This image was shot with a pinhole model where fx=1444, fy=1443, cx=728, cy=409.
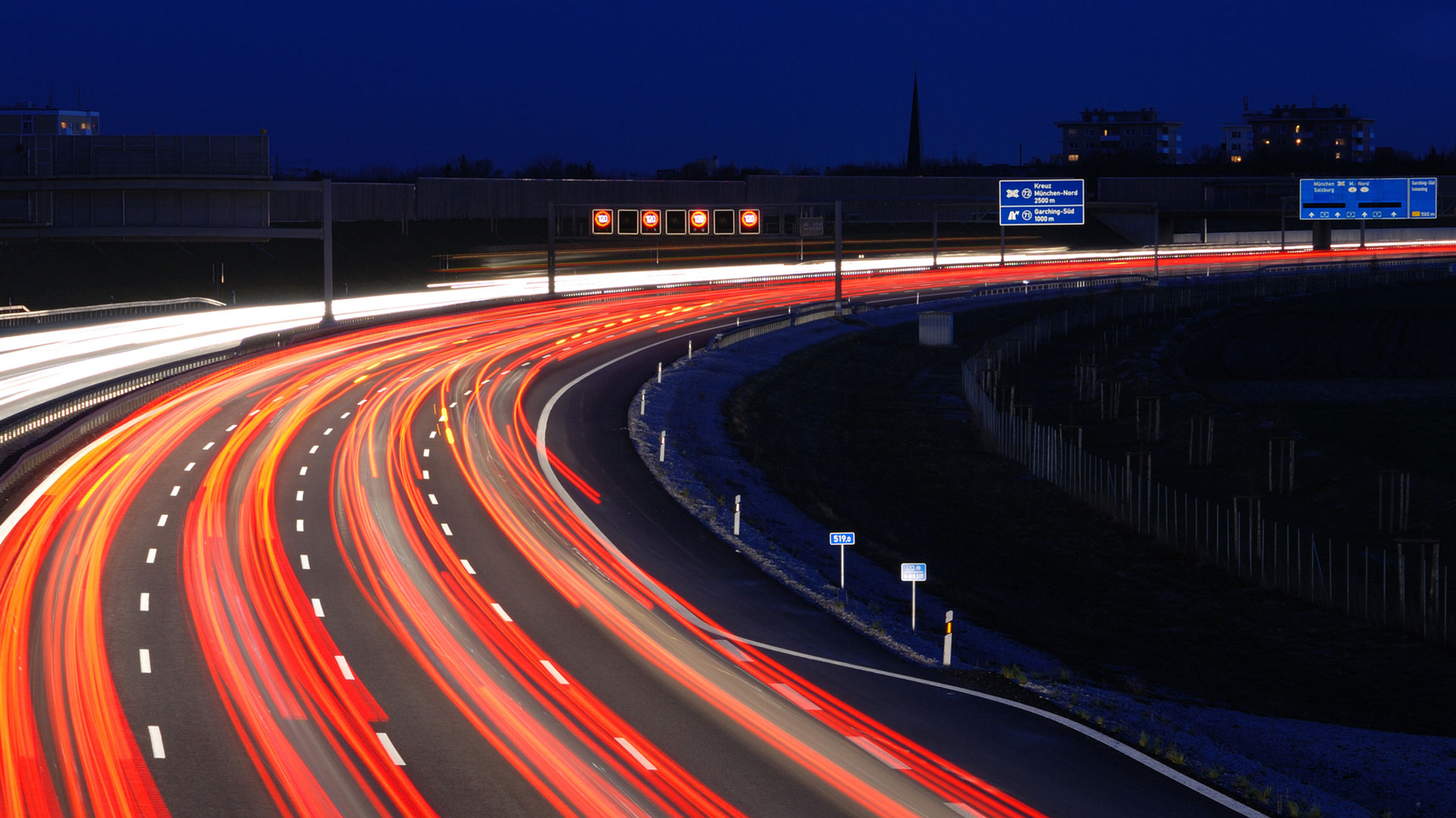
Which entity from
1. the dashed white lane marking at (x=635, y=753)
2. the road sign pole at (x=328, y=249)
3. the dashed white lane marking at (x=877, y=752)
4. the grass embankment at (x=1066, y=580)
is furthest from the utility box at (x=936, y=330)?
the dashed white lane marking at (x=635, y=753)

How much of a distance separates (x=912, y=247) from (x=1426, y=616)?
9976cm

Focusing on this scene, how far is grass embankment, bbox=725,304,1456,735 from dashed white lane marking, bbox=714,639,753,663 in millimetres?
6423

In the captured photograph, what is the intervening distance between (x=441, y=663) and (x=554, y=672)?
186 cm

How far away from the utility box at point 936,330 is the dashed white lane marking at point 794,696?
57.7m

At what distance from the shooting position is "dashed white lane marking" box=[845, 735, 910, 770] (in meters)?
18.5

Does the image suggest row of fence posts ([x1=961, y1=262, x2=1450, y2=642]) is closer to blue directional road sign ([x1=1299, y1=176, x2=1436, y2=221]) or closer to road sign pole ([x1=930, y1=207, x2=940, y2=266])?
road sign pole ([x1=930, y1=207, x2=940, y2=266])

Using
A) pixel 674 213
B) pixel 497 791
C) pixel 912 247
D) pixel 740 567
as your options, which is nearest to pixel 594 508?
pixel 740 567

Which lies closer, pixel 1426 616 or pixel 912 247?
pixel 1426 616

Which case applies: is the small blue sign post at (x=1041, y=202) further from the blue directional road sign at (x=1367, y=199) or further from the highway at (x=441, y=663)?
the highway at (x=441, y=663)

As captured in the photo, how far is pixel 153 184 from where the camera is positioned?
232 feet

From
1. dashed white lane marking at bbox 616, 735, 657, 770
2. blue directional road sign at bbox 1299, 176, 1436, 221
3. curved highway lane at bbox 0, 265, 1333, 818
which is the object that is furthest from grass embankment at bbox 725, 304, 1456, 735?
blue directional road sign at bbox 1299, 176, 1436, 221

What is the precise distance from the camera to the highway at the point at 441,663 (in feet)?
57.7

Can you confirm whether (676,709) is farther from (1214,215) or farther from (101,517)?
(1214,215)

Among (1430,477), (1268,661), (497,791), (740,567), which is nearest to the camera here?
(497,791)
